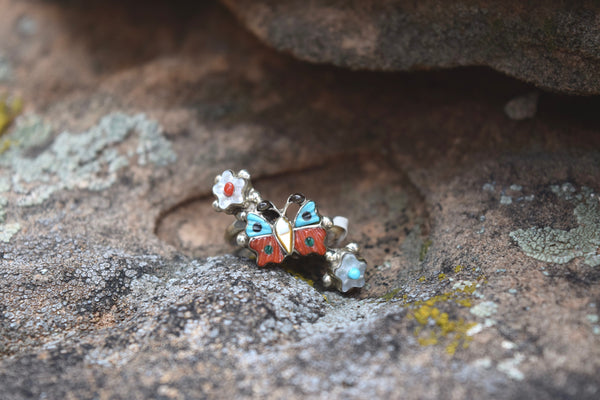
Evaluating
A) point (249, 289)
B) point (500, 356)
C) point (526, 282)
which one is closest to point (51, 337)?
point (249, 289)

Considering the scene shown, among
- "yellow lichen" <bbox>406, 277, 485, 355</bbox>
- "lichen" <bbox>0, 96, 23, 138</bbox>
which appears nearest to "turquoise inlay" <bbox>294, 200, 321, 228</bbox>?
"yellow lichen" <bbox>406, 277, 485, 355</bbox>

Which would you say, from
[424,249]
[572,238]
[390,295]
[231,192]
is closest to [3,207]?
[231,192]

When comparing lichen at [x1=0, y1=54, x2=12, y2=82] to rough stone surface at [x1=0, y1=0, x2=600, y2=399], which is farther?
lichen at [x1=0, y1=54, x2=12, y2=82]

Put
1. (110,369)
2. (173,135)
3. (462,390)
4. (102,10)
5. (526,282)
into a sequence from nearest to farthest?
(462,390) < (110,369) < (526,282) < (173,135) < (102,10)

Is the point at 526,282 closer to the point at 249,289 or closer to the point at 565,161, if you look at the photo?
the point at 565,161

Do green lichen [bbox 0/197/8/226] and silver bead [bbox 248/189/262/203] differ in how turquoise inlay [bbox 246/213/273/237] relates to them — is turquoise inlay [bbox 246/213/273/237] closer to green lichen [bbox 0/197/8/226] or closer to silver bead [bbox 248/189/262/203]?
silver bead [bbox 248/189/262/203]
